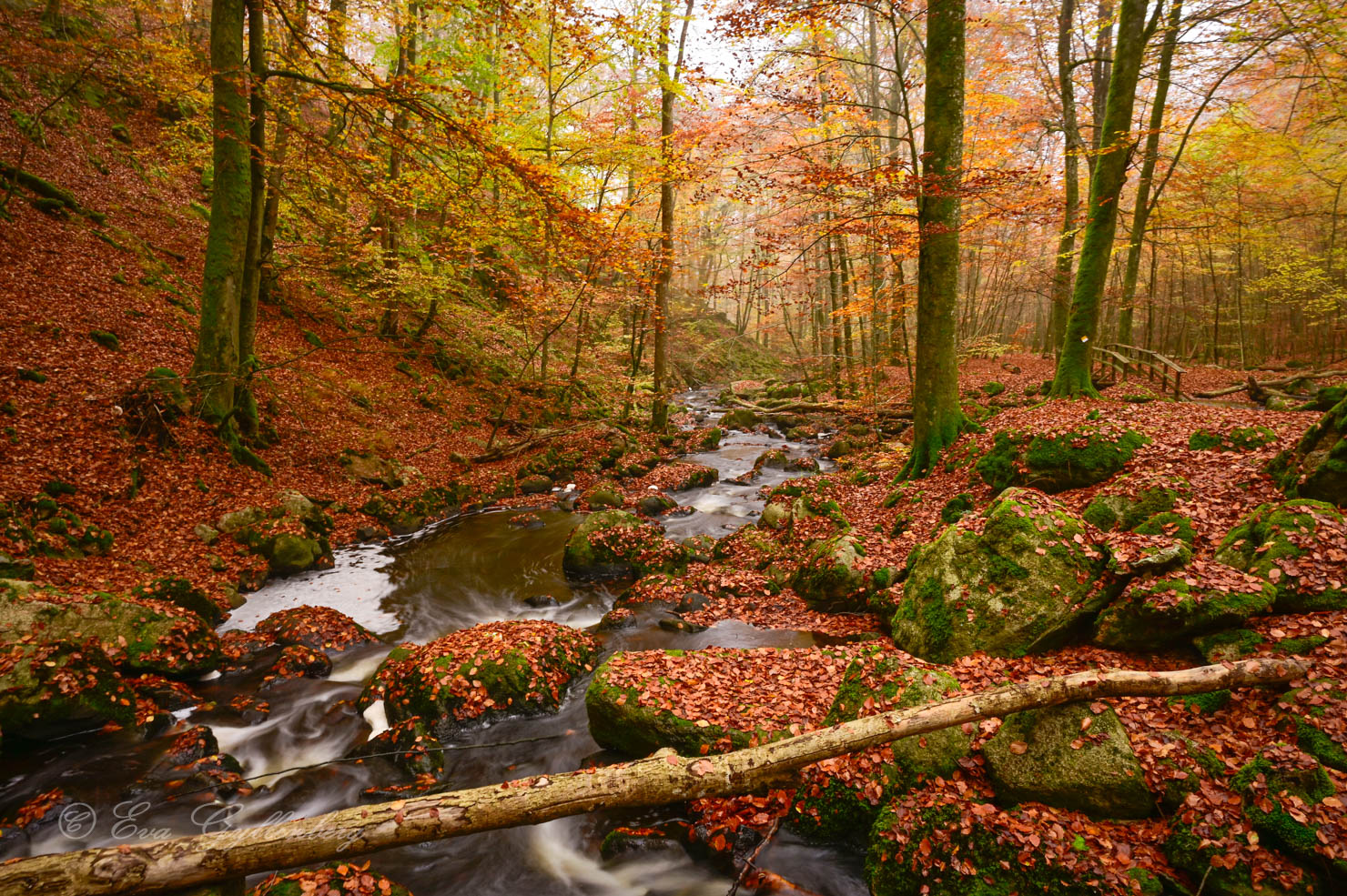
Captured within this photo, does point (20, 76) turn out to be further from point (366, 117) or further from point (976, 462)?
point (976, 462)

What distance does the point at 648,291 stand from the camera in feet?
49.3

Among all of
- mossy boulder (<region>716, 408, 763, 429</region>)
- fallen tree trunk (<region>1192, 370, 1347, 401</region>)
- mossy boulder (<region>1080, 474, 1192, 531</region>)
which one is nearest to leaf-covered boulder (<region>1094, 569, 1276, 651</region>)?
mossy boulder (<region>1080, 474, 1192, 531</region>)

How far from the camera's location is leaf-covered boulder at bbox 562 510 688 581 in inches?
414

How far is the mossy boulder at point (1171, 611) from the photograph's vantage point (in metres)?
4.15

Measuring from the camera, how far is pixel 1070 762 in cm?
381

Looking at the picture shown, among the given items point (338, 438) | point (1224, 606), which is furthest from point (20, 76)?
point (1224, 606)

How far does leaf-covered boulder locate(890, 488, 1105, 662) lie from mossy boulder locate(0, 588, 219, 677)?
8.44 metres

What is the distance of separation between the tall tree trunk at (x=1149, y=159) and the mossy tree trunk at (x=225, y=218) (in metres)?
17.2

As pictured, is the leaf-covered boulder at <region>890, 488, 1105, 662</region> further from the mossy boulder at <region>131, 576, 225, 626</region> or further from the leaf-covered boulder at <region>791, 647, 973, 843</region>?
the mossy boulder at <region>131, 576, 225, 626</region>

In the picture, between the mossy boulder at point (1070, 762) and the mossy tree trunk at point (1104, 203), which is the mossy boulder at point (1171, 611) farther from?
the mossy tree trunk at point (1104, 203)

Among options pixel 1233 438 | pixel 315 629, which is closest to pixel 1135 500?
pixel 1233 438

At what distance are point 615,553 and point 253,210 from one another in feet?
32.3

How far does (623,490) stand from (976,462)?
27.6 feet

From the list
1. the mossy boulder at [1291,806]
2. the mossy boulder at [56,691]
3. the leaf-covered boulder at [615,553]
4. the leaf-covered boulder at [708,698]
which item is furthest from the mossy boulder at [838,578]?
the mossy boulder at [56,691]
